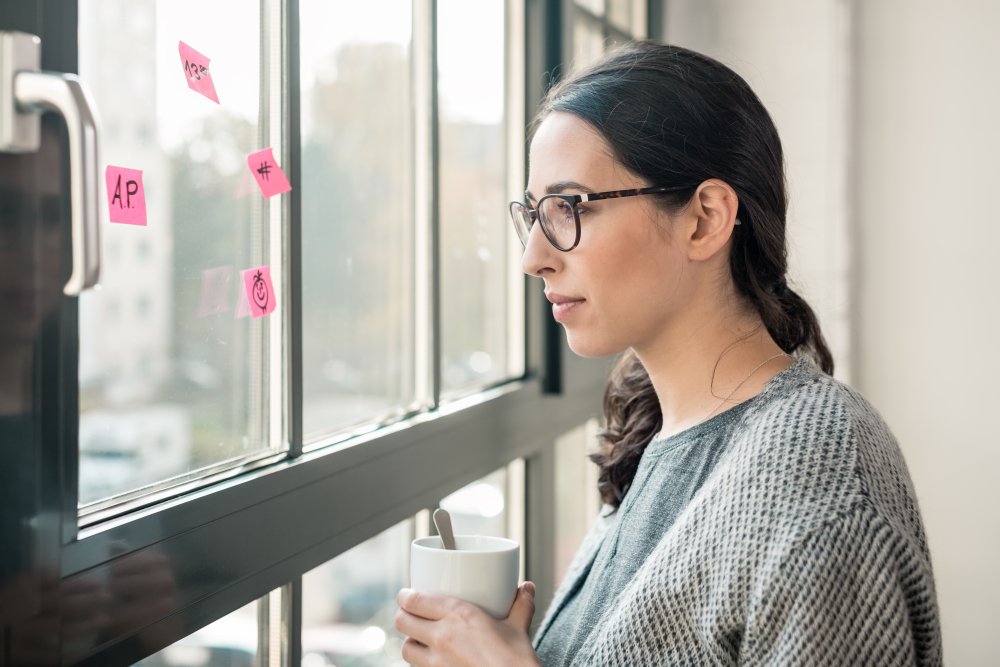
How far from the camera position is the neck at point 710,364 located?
997 mm

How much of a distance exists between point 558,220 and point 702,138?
0.58 feet

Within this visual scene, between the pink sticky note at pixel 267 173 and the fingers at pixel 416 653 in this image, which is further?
the pink sticky note at pixel 267 173

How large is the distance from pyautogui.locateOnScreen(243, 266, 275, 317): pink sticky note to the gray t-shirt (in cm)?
47

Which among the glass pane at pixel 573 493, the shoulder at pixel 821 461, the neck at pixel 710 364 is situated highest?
the neck at pixel 710 364

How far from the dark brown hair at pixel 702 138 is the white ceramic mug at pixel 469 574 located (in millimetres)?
415

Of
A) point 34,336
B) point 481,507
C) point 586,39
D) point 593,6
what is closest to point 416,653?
point 34,336

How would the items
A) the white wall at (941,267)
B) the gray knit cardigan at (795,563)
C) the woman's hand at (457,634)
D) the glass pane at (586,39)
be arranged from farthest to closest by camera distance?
the white wall at (941,267) < the glass pane at (586,39) < the woman's hand at (457,634) < the gray knit cardigan at (795,563)

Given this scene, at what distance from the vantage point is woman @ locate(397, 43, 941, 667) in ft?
2.44

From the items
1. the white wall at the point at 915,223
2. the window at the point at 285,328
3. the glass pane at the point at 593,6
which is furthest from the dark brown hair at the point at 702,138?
the white wall at the point at 915,223

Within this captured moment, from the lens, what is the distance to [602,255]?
1.00 meters

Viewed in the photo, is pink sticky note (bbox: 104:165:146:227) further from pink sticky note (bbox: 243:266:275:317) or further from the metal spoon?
the metal spoon

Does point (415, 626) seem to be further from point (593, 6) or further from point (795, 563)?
point (593, 6)

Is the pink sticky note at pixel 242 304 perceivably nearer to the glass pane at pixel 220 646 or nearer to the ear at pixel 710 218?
the glass pane at pixel 220 646

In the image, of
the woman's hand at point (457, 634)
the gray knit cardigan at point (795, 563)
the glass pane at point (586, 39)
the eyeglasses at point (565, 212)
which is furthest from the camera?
the glass pane at point (586, 39)
